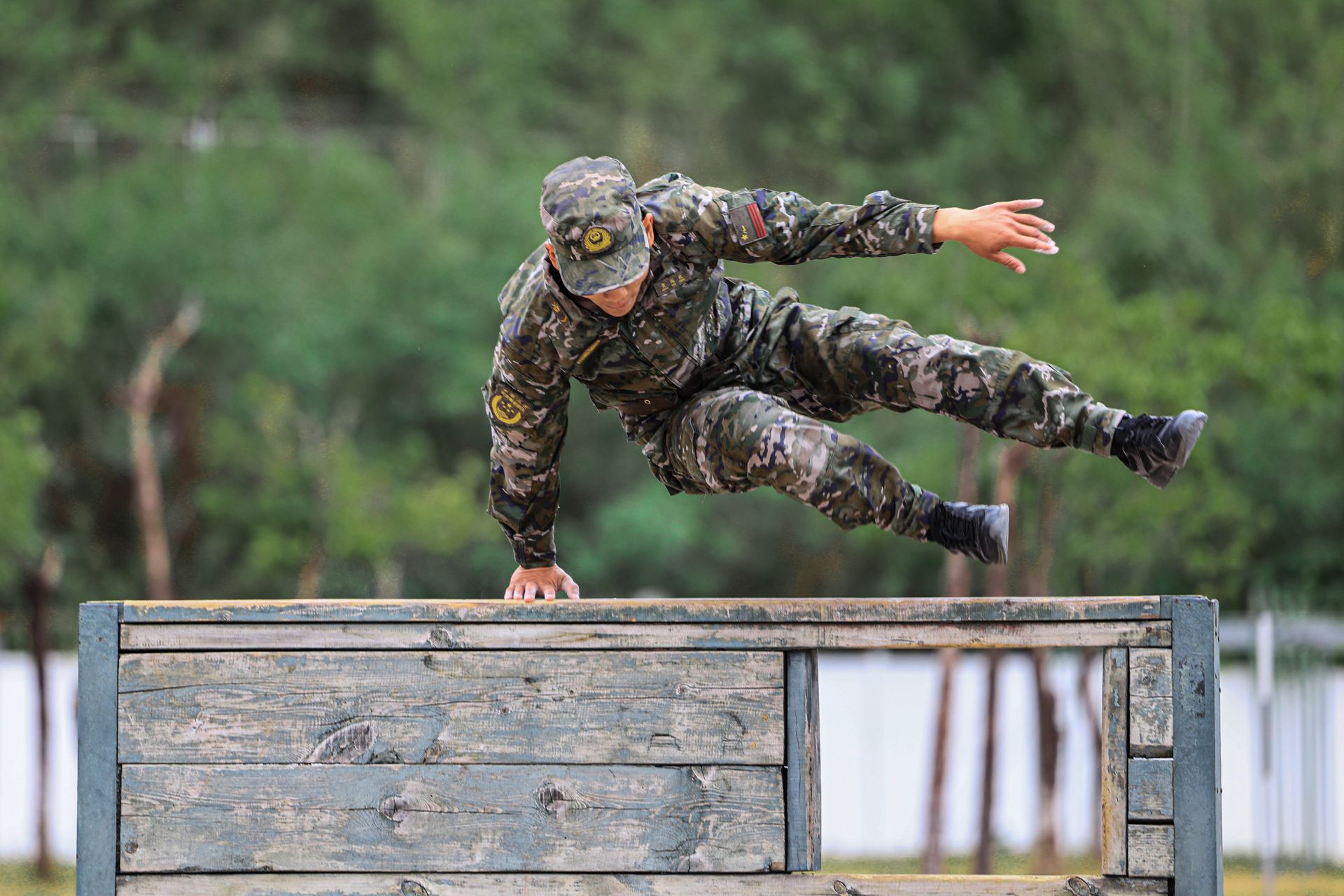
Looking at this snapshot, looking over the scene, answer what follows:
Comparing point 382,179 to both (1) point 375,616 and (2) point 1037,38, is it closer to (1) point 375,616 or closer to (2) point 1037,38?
(2) point 1037,38

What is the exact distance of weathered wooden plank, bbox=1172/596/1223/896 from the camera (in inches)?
125

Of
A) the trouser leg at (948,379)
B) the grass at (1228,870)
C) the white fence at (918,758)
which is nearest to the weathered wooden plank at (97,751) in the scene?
the trouser leg at (948,379)

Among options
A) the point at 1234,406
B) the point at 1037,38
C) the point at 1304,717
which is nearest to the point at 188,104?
the point at 1037,38

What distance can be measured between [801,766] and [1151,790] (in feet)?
2.38

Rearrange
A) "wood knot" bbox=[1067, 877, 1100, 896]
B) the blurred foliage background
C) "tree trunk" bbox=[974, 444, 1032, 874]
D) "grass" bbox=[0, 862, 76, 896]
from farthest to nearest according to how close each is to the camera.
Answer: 1. the blurred foliage background
2. "grass" bbox=[0, 862, 76, 896]
3. "tree trunk" bbox=[974, 444, 1032, 874]
4. "wood knot" bbox=[1067, 877, 1100, 896]

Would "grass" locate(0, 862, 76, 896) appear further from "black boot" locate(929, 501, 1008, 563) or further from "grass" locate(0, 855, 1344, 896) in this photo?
"black boot" locate(929, 501, 1008, 563)

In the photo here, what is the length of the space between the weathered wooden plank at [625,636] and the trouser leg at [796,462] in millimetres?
329

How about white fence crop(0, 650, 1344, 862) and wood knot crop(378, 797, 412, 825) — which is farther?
white fence crop(0, 650, 1344, 862)

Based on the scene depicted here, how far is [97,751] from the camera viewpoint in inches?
131

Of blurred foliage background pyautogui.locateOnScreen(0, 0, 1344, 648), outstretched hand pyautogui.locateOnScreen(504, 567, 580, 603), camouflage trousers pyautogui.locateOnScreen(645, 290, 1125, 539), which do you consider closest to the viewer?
camouflage trousers pyautogui.locateOnScreen(645, 290, 1125, 539)

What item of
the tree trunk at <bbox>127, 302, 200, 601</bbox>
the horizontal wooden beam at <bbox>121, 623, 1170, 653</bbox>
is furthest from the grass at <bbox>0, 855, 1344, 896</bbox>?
the horizontal wooden beam at <bbox>121, 623, 1170, 653</bbox>

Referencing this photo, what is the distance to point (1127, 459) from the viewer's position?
138 inches

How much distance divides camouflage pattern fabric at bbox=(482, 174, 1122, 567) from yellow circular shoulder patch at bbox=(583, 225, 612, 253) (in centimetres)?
19

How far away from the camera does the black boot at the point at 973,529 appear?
11.7 ft
